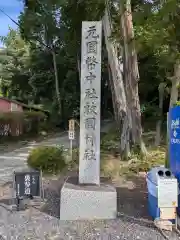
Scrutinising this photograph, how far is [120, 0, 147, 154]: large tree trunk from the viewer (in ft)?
33.7

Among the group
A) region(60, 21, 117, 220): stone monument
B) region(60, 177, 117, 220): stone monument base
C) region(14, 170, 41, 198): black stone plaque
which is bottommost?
region(60, 177, 117, 220): stone monument base

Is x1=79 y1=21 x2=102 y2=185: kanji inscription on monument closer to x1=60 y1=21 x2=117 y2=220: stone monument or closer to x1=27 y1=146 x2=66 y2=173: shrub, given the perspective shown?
x1=60 y1=21 x2=117 y2=220: stone monument

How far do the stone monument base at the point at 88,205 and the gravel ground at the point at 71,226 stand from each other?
0.12 metres

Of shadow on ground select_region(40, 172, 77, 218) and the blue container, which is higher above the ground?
the blue container

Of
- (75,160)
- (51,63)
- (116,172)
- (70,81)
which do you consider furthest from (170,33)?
(51,63)

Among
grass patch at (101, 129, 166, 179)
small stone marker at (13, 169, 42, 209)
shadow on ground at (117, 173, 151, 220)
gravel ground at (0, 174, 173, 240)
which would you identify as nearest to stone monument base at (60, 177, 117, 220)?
gravel ground at (0, 174, 173, 240)

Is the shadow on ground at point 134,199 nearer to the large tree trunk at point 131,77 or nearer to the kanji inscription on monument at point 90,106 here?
the kanji inscription on monument at point 90,106

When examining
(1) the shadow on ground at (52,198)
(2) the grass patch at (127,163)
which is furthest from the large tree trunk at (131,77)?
(1) the shadow on ground at (52,198)

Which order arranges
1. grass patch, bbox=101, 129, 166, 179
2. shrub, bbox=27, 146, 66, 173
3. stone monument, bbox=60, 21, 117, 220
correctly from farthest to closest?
1. grass patch, bbox=101, 129, 166, 179
2. shrub, bbox=27, 146, 66, 173
3. stone monument, bbox=60, 21, 117, 220

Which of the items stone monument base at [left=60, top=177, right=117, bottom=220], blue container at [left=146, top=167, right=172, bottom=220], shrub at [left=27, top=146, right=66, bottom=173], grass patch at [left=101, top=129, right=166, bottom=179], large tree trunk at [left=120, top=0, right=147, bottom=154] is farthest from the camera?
large tree trunk at [left=120, top=0, right=147, bottom=154]

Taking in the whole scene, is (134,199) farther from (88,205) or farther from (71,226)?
(71,226)

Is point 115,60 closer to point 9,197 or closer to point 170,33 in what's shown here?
point 170,33

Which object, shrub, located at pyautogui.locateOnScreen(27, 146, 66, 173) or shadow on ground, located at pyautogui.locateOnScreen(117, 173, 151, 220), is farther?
shrub, located at pyautogui.locateOnScreen(27, 146, 66, 173)

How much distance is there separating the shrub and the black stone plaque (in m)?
2.70
